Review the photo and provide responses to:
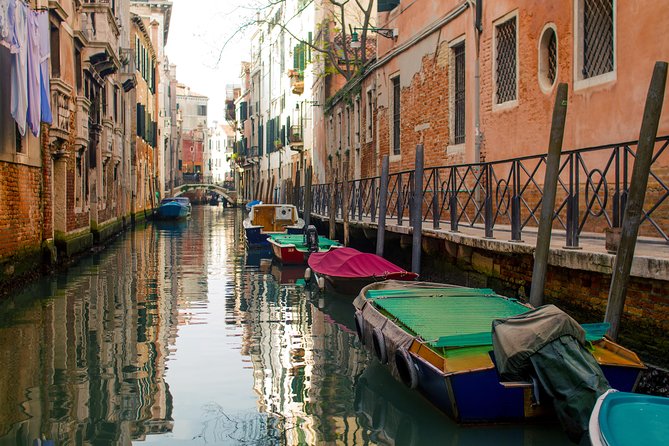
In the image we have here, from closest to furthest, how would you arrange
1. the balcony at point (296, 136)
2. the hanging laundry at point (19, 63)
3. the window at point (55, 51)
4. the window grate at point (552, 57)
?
the hanging laundry at point (19, 63)
the window grate at point (552, 57)
the window at point (55, 51)
the balcony at point (296, 136)

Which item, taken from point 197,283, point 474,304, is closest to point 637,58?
point 474,304

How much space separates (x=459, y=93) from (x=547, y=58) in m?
3.61

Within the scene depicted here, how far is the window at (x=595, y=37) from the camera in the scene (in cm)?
935

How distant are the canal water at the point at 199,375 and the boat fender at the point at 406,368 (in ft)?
0.72

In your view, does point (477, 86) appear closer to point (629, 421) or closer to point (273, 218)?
point (629, 421)

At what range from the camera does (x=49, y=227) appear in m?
14.4

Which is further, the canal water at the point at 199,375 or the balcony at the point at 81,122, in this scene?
the balcony at the point at 81,122

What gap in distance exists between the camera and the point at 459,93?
1457cm

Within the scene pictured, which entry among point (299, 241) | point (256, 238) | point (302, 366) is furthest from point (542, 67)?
point (256, 238)

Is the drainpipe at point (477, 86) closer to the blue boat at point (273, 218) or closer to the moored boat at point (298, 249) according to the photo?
the moored boat at point (298, 249)

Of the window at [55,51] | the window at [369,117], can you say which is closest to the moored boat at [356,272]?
the window at [55,51]

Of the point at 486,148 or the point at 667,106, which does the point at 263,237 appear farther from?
the point at 667,106

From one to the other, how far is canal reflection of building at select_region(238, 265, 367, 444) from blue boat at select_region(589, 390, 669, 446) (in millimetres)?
Result: 2076

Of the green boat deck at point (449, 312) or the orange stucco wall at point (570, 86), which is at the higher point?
the orange stucco wall at point (570, 86)
